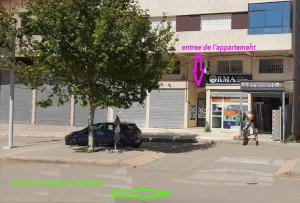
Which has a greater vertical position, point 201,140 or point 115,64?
point 115,64

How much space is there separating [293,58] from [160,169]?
1940 cm

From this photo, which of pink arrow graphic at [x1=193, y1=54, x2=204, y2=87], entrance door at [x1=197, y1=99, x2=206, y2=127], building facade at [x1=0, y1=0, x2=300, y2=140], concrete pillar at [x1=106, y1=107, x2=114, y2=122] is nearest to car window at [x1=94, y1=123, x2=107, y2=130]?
building facade at [x1=0, y1=0, x2=300, y2=140]

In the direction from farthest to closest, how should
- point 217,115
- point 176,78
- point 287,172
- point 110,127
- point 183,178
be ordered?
point 176,78
point 217,115
point 110,127
point 287,172
point 183,178

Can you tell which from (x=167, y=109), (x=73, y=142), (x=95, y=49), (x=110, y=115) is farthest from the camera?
(x=110, y=115)

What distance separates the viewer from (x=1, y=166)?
18188 mm

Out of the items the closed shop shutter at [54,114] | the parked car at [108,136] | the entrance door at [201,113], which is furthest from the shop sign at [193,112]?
the parked car at [108,136]

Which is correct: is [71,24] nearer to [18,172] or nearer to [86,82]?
[86,82]

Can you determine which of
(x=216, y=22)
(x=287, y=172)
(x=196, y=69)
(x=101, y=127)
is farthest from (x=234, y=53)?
(x=287, y=172)

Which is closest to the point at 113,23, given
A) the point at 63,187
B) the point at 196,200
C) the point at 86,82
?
the point at 86,82

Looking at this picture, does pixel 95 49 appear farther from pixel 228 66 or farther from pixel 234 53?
pixel 228 66

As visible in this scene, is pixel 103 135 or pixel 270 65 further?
pixel 270 65

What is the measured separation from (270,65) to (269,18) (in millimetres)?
3291

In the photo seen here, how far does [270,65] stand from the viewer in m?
34.9

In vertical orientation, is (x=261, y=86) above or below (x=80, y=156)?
above
